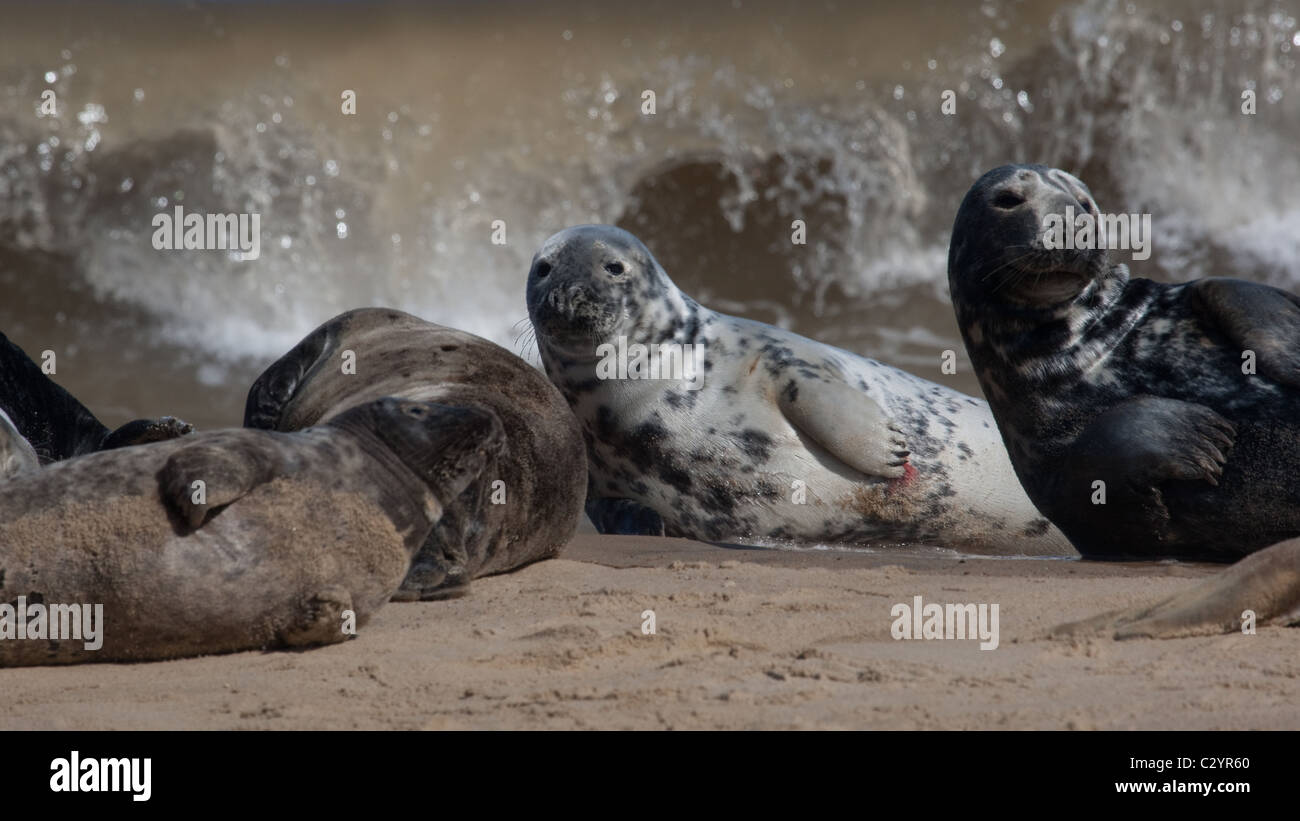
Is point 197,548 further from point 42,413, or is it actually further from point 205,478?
point 42,413

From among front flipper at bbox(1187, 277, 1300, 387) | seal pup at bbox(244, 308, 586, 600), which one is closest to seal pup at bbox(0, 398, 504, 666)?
seal pup at bbox(244, 308, 586, 600)

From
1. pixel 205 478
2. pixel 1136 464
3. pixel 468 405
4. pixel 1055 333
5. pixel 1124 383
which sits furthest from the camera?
pixel 1055 333

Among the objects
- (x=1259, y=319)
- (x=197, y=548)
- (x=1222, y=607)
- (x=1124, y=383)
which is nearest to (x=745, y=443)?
(x=1124, y=383)

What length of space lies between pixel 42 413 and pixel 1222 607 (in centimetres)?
427

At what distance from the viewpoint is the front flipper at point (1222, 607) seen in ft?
11.4

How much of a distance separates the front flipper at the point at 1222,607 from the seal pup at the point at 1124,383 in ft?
4.70

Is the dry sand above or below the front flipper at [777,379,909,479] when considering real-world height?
below

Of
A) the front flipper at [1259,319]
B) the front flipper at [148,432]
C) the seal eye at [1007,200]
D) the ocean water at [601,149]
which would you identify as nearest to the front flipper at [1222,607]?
the front flipper at [1259,319]

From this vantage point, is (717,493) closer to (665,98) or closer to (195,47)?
(665,98)

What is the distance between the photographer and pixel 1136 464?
504 centimetres

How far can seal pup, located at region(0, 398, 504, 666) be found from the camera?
340 cm

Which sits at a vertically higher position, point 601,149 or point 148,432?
point 601,149

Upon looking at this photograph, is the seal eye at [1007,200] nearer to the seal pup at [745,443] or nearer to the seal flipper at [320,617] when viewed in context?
the seal pup at [745,443]

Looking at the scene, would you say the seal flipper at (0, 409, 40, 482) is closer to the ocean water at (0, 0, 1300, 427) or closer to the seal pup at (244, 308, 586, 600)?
the seal pup at (244, 308, 586, 600)
